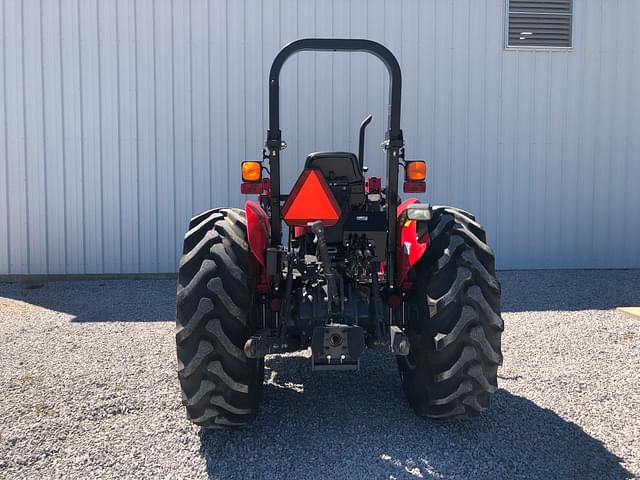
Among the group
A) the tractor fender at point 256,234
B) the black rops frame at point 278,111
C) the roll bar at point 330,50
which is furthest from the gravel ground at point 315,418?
the roll bar at point 330,50

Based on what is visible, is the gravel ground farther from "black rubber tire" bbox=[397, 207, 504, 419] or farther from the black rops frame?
the black rops frame

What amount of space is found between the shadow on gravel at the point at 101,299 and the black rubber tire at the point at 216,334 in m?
3.16

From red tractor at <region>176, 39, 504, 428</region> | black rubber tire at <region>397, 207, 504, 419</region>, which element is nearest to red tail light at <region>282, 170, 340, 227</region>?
red tractor at <region>176, 39, 504, 428</region>

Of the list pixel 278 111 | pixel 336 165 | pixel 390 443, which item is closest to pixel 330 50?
pixel 278 111

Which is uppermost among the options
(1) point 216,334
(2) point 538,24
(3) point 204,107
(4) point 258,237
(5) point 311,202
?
(2) point 538,24

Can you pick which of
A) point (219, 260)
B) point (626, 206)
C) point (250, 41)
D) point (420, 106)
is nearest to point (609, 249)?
point (626, 206)

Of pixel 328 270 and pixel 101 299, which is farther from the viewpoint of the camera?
pixel 101 299

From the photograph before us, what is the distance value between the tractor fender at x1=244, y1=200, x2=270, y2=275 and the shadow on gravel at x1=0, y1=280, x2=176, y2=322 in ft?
10.2

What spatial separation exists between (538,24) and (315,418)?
7.10 m

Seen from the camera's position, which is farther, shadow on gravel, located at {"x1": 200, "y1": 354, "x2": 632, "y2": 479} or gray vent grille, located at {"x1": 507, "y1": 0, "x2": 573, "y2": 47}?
gray vent grille, located at {"x1": 507, "y1": 0, "x2": 573, "y2": 47}

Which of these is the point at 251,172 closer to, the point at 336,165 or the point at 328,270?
the point at 336,165

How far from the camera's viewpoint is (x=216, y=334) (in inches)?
105

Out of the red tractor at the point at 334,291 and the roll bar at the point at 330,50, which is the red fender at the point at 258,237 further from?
the roll bar at the point at 330,50

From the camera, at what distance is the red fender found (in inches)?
113
